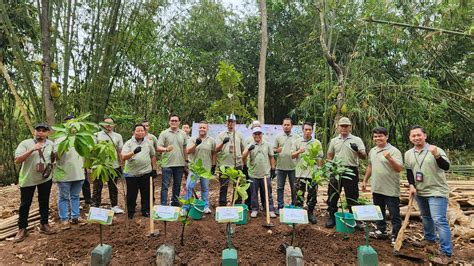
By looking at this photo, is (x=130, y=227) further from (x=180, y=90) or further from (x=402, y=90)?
Result: (x=402, y=90)

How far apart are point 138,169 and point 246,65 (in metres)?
6.40

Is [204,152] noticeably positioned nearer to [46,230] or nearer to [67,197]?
[67,197]

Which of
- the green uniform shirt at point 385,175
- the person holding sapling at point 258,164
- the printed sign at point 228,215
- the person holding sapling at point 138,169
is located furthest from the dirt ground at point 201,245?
the green uniform shirt at point 385,175

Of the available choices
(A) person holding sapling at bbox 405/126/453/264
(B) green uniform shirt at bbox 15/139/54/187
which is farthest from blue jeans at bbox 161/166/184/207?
(A) person holding sapling at bbox 405/126/453/264

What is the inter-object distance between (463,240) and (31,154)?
5035 mm

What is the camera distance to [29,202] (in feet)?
12.2

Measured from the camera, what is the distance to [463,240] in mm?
3861

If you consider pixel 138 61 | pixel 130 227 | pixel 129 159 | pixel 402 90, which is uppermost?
pixel 138 61

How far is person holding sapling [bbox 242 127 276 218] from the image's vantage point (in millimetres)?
4246

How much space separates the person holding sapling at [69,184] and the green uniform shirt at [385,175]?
335 cm

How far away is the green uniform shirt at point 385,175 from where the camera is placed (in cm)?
354

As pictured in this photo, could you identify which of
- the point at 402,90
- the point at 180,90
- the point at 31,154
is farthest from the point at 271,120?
the point at 31,154

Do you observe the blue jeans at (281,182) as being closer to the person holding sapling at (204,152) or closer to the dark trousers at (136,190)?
the person holding sapling at (204,152)

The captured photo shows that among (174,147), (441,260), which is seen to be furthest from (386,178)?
(174,147)
